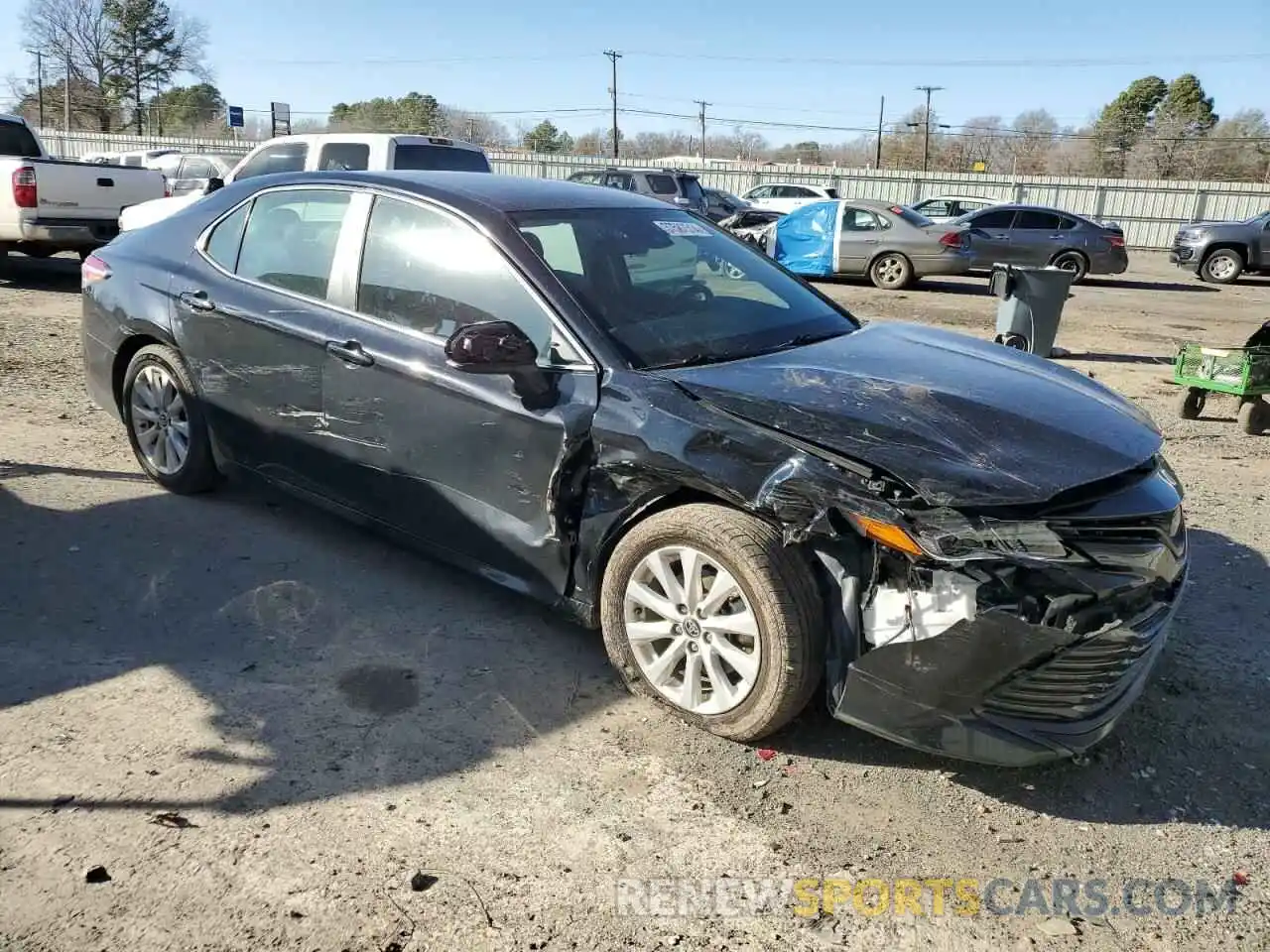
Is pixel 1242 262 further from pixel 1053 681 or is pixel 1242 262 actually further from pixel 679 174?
pixel 1053 681

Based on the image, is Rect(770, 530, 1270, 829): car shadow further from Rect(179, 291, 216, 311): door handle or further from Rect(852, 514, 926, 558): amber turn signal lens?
Rect(179, 291, 216, 311): door handle

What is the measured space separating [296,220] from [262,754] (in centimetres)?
242

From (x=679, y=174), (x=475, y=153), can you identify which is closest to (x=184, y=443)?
(x=475, y=153)

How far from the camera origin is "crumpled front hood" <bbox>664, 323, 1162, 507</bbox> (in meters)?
2.78

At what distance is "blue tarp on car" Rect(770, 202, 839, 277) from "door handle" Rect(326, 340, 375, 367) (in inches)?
554

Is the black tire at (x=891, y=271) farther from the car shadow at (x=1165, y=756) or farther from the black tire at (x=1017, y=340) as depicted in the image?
the car shadow at (x=1165, y=756)

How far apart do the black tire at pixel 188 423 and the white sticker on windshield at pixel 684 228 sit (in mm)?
2287

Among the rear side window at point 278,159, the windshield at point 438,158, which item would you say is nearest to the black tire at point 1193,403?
the windshield at point 438,158

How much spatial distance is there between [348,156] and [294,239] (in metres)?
7.13

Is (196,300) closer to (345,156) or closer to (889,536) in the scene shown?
(889,536)

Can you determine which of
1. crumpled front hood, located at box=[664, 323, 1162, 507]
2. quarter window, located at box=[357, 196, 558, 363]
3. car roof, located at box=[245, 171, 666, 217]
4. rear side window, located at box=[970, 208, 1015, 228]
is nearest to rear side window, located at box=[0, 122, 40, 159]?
car roof, located at box=[245, 171, 666, 217]

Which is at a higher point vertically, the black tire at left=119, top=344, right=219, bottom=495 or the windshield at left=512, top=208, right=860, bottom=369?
the windshield at left=512, top=208, right=860, bottom=369

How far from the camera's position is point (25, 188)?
11047 millimetres

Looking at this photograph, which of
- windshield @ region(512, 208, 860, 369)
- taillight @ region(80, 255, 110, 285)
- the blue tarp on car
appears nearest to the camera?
windshield @ region(512, 208, 860, 369)
